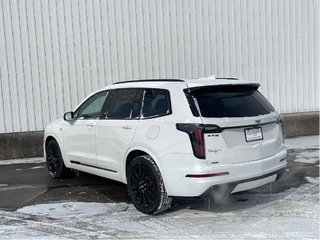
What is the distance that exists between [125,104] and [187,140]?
1458mm

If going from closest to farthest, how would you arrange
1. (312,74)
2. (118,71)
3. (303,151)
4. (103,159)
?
(103,159) < (303,151) < (118,71) < (312,74)

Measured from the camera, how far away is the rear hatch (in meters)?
5.11

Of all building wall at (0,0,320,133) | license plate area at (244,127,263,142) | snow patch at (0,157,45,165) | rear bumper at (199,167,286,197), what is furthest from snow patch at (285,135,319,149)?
snow patch at (0,157,45,165)

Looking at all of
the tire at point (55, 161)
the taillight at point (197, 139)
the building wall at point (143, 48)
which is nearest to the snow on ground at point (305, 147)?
the building wall at point (143, 48)

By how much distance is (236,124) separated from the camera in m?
5.24

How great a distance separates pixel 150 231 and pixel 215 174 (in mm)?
999

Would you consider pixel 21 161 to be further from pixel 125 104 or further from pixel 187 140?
pixel 187 140

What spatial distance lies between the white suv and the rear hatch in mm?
12

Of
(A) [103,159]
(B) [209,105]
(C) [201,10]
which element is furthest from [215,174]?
(C) [201,10]

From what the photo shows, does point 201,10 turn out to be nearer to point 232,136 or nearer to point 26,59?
point 26,59

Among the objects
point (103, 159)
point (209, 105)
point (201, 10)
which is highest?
point (201, 10)

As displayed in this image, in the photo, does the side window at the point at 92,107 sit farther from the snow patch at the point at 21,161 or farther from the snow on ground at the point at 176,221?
the snow patch at the point at 21,161

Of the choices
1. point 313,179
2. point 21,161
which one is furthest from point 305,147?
point 21,161

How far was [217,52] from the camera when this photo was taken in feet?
37.5
